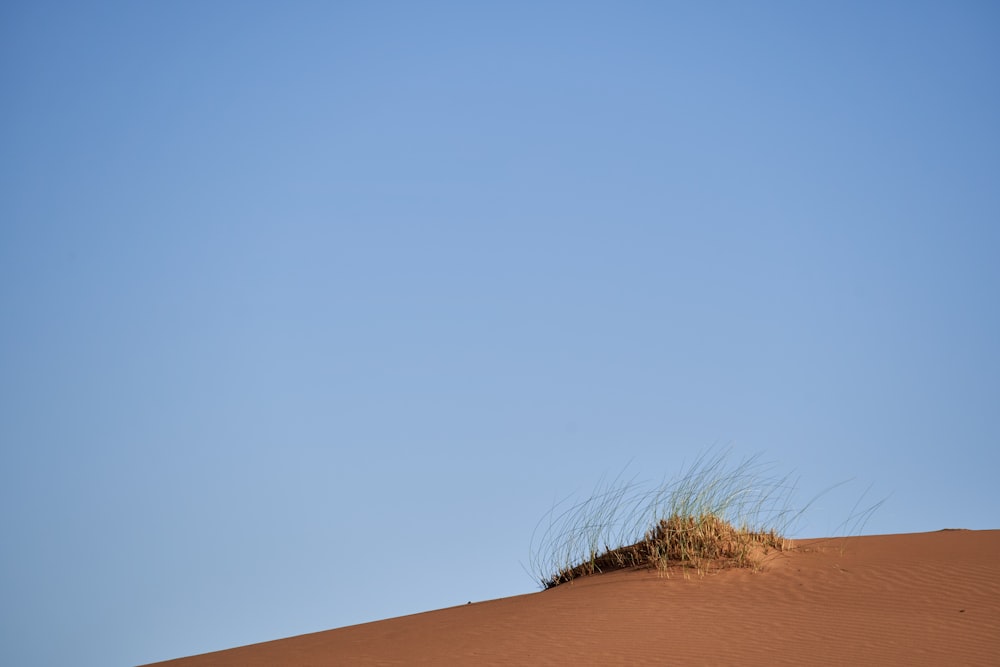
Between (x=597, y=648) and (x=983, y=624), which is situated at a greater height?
Answer: (x=597, y=648)

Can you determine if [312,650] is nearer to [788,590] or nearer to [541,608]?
[541,608]

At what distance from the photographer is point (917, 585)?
29.1 feet

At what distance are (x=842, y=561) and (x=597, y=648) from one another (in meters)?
3.56

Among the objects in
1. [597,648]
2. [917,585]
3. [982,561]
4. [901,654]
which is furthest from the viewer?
[982,561]

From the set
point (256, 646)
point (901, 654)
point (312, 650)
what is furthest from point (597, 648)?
point (256, 646)

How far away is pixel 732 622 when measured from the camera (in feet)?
26.2

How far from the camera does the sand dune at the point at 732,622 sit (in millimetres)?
7266

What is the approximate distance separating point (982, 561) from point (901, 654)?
10.8ft

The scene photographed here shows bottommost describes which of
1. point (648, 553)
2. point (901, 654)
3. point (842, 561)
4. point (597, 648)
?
point (901, 654)

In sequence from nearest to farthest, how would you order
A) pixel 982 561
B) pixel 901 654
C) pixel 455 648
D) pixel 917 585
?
pixel 901 654 < pixel 455 648 < pixel 917 585 < pixel 982 561

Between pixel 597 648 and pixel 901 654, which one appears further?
pixel 597 648

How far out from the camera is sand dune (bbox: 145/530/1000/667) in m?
7.27

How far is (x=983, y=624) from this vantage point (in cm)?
770

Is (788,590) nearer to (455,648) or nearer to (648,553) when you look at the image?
(648,553)
